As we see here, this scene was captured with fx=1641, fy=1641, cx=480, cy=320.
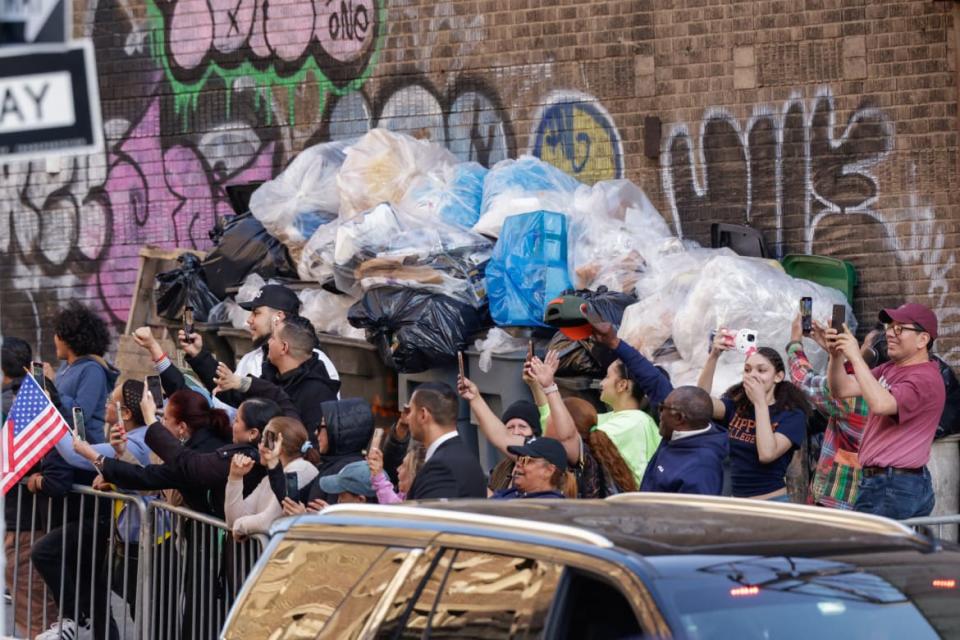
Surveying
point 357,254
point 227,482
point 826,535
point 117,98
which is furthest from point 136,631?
point 117,98

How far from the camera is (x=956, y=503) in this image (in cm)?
888

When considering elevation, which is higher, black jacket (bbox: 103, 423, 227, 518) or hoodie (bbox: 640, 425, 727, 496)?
hoodie (bbox: 640, 425, 727, 496)

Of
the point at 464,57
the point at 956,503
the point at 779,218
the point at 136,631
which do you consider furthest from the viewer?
the point at 464,57

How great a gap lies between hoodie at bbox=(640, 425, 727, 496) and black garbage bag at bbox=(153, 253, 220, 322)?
6108 millimetres

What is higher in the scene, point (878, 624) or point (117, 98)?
point (117, 98)

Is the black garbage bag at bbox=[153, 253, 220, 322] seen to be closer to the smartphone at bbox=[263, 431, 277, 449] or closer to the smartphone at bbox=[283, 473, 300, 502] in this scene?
the smartphone at bbox=[263, 431, 277, 449]

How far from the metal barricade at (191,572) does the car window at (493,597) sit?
128 inches


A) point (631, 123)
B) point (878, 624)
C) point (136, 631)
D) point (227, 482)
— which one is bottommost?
point (136, 631)

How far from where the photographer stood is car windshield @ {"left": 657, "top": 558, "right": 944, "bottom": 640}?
3691 mm

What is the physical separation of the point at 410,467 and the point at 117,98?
8848 mm

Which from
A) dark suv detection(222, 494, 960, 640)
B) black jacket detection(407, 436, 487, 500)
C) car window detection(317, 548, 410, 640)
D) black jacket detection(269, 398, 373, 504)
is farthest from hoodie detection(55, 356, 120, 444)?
car window detection(317, 548, 410, 640)

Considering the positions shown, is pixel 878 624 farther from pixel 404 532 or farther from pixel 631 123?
pixel 631 123

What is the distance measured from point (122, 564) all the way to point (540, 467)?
318cm

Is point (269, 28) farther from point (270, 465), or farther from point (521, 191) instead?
point (270, 465)
